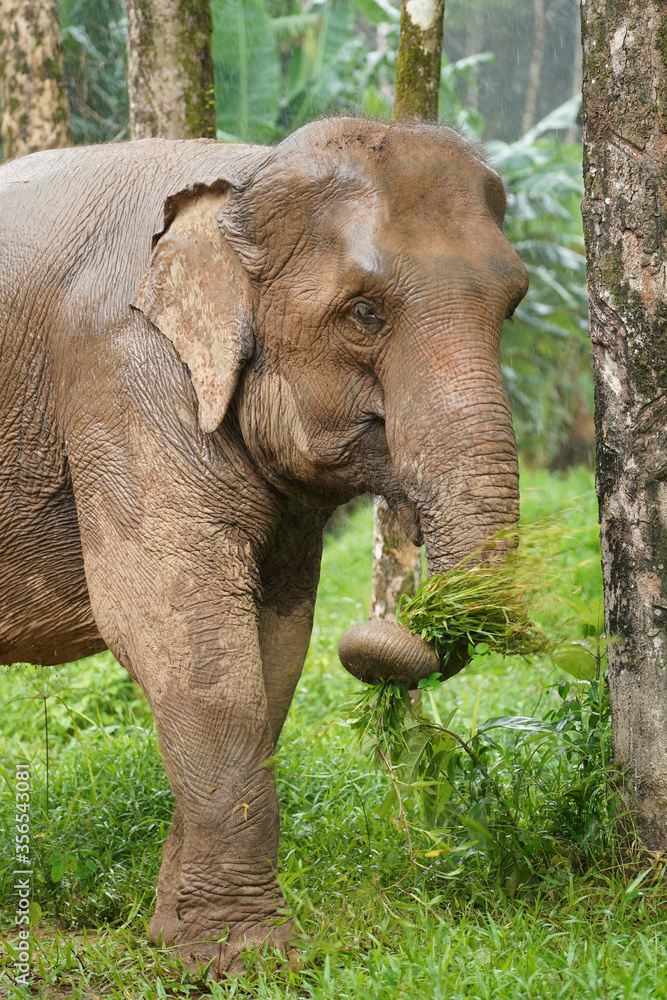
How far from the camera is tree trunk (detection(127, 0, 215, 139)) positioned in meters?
5.45

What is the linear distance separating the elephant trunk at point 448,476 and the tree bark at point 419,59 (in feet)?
7.70

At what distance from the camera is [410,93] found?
17.4 ft

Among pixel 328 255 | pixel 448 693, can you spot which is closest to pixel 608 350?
pixel 328 255

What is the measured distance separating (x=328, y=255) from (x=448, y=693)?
11.3ft

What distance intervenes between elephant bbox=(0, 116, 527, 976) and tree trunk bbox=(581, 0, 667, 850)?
335 mm

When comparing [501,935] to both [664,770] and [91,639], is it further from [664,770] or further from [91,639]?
[91,639]

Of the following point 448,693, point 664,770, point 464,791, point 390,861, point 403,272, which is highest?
point 403,272

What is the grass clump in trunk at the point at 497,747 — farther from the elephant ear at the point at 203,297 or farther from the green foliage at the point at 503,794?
the elephant ear at the point at 203,297

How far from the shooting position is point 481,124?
1623 cm

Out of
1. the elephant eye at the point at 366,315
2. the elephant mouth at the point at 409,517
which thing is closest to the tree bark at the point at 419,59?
the elephant eye at the point at 366,315

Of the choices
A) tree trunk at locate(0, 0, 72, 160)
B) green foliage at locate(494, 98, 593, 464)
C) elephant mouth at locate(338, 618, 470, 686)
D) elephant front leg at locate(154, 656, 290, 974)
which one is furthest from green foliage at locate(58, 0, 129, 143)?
elephant mouth at locate(338, 618, 470, 686)

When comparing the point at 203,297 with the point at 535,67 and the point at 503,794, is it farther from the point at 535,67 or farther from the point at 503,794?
the point at 535,67

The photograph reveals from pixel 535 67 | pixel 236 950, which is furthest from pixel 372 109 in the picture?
pixel 535 67

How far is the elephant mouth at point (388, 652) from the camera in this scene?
10.5 feet
